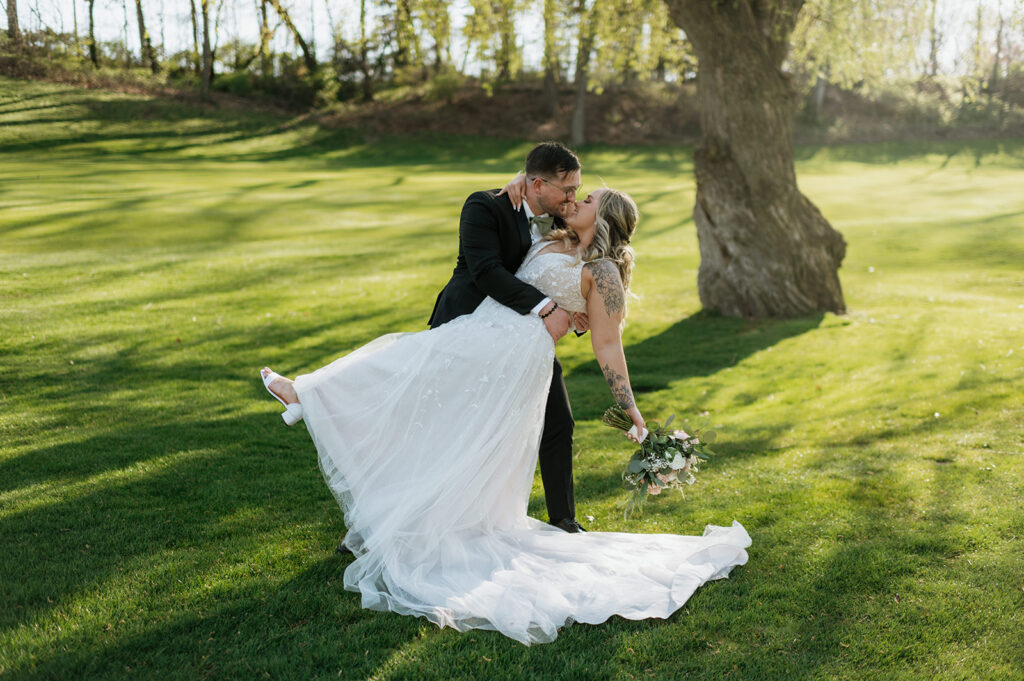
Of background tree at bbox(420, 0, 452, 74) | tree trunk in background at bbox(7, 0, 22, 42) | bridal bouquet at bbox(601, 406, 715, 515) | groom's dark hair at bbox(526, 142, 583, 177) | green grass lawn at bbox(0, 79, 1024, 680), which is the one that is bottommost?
green grass lawn at bbox(0, 79, 1024, 680)

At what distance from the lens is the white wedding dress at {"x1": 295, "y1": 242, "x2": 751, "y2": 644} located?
14.7ft

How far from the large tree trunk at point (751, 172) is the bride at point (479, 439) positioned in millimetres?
8207

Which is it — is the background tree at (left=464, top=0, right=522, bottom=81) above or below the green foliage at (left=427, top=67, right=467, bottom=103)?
below

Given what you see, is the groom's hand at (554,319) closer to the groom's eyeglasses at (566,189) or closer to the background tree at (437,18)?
the groom's eyeglasses at (566,189)

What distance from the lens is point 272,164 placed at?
104ft

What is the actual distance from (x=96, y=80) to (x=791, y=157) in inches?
1541

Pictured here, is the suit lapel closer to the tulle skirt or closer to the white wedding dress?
the white wedding dress

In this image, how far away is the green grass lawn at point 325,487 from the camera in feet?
12.8

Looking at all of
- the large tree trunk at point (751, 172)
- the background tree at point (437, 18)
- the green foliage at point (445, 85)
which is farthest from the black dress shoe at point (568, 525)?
the green foliage at point (445, 85)

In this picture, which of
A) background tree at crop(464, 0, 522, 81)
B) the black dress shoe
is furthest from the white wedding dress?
background tree at crop(464, 0, 522, 81)

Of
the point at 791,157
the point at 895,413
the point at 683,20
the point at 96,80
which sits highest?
the point at 96,80

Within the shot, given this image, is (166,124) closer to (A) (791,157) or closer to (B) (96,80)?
(B) (96,80)

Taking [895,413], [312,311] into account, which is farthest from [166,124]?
[895,413]

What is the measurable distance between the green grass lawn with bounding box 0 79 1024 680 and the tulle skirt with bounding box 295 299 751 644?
0.94 ft
